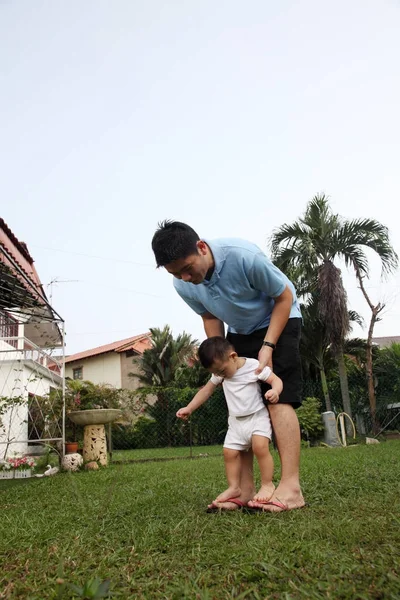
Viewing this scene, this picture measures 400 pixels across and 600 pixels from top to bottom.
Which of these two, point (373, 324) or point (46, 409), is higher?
point (373, 324)

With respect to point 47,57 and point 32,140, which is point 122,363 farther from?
point 47,57

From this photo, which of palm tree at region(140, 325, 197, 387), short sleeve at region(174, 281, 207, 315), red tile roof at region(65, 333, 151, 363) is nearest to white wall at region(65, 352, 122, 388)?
red tile roof at region(65, 333, 151, 363)

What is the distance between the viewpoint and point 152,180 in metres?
12.6

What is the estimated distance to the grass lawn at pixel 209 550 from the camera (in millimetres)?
1294

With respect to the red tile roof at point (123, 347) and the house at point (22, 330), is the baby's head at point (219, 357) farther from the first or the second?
the red tile roof at point (123, 347)

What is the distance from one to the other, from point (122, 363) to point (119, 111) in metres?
25.0

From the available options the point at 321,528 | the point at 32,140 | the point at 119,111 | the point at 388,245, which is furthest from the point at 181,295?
the point at 388,245

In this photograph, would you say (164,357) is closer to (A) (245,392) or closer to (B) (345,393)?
(B) (345,393)

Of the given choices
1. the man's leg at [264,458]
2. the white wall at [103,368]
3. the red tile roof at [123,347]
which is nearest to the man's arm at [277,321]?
the man's leg at [264,458]

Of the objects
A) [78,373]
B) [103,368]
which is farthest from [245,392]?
[78,373]

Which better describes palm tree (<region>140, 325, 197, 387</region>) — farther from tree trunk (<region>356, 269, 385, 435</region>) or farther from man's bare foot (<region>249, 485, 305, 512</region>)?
man's bare foot (<region>249, 485, 305, 512</region>)

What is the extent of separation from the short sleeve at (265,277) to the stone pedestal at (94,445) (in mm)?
6288

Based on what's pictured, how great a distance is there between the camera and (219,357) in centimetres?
256

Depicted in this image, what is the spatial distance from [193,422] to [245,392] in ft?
49.7
